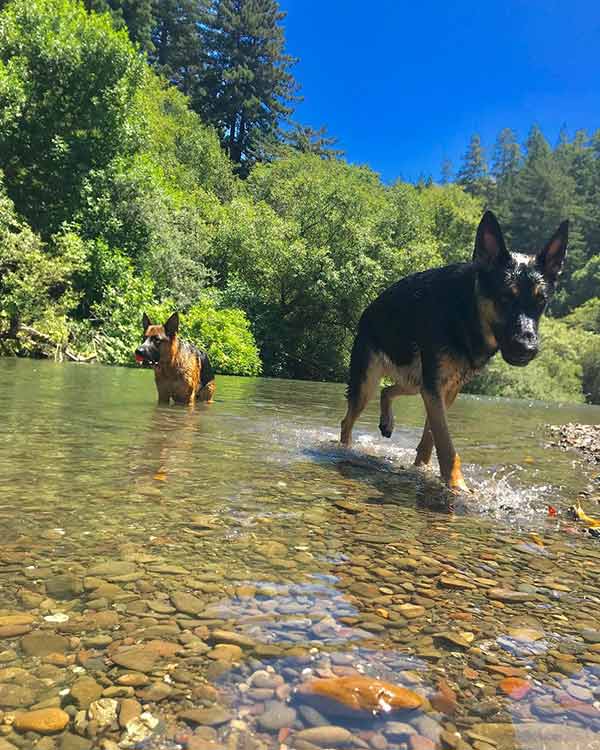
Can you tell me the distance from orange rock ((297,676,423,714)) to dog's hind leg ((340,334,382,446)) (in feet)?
15.9

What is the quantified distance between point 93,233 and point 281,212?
1840 centimetres

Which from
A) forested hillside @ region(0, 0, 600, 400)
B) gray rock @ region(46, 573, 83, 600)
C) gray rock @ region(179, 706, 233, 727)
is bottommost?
gray rock @ region(46, 573, 83, 600)

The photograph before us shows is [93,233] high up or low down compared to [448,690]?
up

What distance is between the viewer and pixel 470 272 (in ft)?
16.2

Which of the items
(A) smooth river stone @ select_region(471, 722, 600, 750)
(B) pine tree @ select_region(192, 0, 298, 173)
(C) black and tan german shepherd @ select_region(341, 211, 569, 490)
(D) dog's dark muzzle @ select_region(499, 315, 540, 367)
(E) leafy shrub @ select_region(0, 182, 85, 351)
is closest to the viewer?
(A) smooth river stone @ select_region(471, 722, 600, 750)

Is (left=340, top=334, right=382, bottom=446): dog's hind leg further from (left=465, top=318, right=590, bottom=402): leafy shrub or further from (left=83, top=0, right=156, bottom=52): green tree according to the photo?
(left=83, top=0, right=156, bottom=52): green tree

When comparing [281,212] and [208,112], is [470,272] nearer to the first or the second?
[281,212]

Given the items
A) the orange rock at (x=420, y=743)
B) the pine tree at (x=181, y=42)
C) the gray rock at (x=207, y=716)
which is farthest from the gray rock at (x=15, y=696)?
the pine tree at (x=181, y=42)

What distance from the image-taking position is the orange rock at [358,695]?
145 cm

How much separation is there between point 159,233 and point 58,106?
6712 mm

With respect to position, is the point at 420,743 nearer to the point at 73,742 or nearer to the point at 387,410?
the point at 73,742

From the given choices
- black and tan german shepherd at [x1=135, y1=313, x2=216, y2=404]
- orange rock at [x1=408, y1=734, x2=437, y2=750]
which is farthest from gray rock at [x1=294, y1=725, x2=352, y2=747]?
black and tan german shepherd at [x1=135, y1=313, x2=216, y2=404]

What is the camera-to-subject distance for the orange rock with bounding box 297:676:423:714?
57.0 inches

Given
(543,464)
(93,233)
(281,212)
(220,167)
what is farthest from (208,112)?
(543,464)
